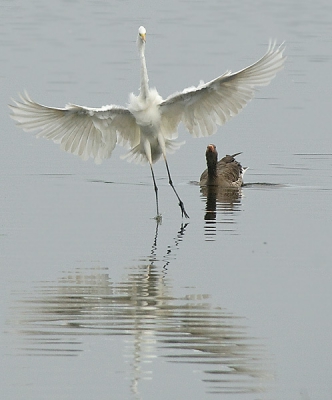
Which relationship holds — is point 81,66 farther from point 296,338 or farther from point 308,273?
point 296,338

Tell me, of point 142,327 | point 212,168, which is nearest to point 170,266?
point 142,327

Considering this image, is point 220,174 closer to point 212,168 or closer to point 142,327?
point 212,168

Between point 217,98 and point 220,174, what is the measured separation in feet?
10.5

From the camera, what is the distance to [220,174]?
59.1ft

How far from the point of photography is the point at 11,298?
34.7 feet

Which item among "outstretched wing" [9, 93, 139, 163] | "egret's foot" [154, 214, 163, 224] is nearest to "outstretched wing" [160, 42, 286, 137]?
"outstretched wing" [9, 93, 139, 163]

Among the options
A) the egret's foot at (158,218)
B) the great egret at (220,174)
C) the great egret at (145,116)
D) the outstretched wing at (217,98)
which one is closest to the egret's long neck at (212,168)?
the great egret at (220,174)

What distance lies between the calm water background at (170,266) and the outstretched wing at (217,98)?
115cm

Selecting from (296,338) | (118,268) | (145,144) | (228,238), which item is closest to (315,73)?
(145,144)

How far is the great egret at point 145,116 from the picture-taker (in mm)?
14516

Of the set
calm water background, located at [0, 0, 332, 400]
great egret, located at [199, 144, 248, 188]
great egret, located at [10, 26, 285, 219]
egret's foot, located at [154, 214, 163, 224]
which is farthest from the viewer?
great egret, located at [199, 144, 248, 188]

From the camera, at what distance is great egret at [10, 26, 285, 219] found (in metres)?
14.5

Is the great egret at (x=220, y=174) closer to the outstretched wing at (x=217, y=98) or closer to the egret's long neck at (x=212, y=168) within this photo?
the egret's long neck at (x=212, y=168)

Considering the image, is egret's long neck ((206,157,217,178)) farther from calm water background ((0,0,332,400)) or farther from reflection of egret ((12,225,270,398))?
reflection of egret ((12,225,270,398))
